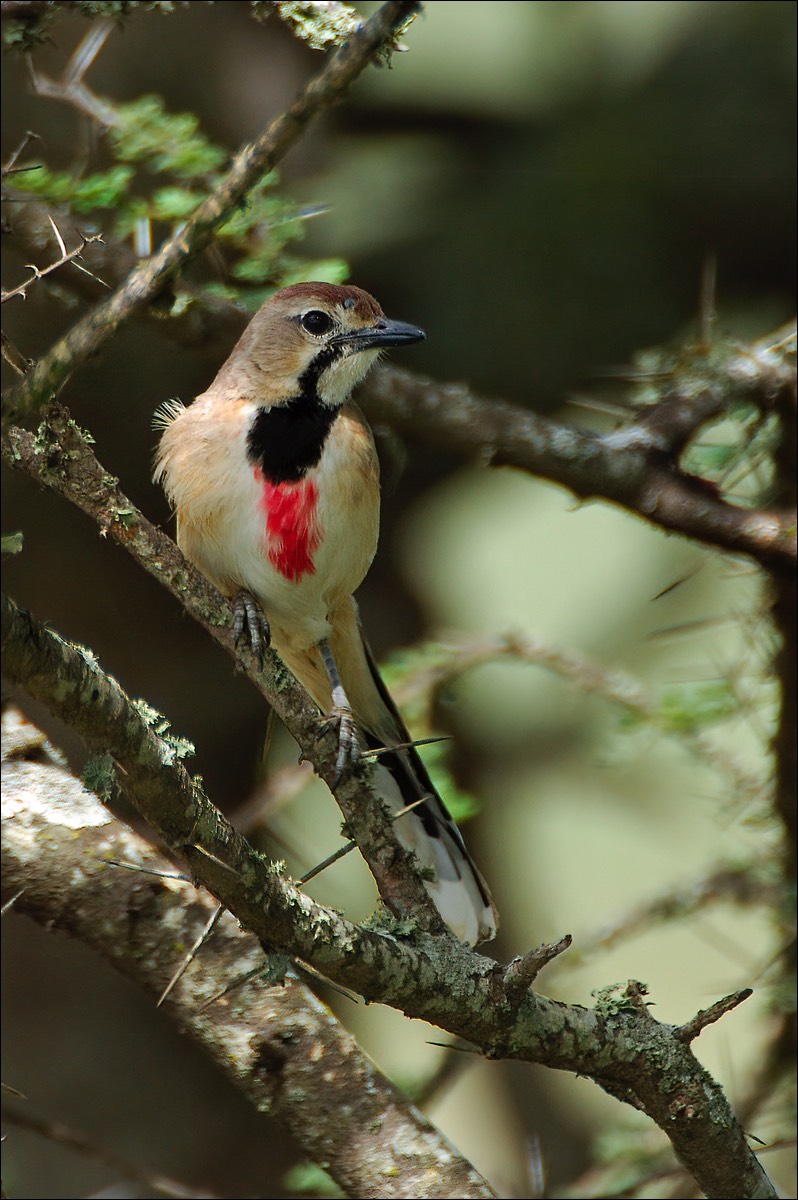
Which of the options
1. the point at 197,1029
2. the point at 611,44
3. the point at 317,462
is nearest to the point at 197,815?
the point at 197,1029

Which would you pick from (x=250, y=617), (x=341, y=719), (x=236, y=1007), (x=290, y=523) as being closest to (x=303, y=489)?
(x=290, y=523)

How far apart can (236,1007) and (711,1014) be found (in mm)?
1253

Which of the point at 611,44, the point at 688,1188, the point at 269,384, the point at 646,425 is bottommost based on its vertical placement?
the point at 688,1188

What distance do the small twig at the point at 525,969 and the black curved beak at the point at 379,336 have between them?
184cm

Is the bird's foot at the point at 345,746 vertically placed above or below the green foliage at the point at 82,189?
below

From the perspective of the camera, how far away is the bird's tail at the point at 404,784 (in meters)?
3.16

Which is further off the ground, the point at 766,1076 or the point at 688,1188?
the point at 766,1076

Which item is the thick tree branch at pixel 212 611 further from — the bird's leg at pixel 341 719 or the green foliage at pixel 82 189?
the green foliage at pixel 82 189

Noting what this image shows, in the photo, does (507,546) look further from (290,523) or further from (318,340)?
(290,523)

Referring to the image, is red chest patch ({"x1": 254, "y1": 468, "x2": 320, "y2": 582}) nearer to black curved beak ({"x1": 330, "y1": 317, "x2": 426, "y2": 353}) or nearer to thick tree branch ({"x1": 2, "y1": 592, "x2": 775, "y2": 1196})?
black curved beak ({"x1": 330, "y1": 317, "x2": 426, "y2": 353})

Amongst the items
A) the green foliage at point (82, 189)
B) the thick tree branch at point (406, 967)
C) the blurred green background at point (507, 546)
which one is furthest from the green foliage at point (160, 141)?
the thick tree branch at point (406, 967)

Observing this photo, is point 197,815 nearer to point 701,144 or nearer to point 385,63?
point 385,63

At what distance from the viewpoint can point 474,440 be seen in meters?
3.84

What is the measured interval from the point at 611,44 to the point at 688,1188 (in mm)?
5058
